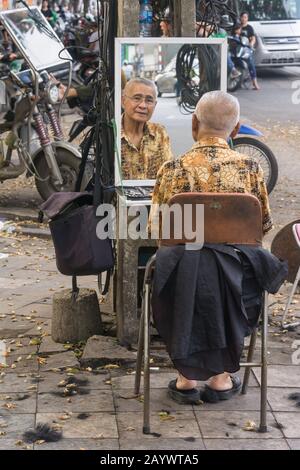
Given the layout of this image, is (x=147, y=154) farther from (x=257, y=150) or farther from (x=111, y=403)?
(x=257, y=150)

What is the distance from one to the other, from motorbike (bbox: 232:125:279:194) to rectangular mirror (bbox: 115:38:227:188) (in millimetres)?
4111

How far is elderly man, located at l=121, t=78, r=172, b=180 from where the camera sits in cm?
564

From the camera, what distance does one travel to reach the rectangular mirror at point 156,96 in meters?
5.58

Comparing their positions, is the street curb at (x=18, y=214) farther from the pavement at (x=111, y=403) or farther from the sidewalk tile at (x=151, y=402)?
the sidewalk tile at (x=151, y=402)

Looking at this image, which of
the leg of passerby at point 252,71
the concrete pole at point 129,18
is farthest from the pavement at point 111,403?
the leg of passerby at point 252,71

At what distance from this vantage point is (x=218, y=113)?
460 cm

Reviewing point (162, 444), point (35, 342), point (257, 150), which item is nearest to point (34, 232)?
point (257, 150)

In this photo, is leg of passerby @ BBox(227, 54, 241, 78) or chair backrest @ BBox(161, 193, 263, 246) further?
leg of passerby @ BBox(227, 54, 241, 78)

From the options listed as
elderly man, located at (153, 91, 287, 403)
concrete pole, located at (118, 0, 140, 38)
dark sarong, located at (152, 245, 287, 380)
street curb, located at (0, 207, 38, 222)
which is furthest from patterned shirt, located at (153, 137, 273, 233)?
street curb, located at (0, 207, 38, 222)

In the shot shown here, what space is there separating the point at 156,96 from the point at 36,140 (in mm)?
4220

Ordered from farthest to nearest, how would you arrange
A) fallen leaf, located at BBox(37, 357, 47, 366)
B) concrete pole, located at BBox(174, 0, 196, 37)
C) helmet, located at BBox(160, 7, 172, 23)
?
1. helmet, located at BBox(160, 7, 172, 23)
2. concrete pole, located at BBox(174, 0, 196, 37)
3. fallen leaf, located at BBox(37, 357, 47, 366)

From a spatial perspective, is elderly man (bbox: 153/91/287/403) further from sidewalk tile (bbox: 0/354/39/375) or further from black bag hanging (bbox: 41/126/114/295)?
sidewalk tile (bbox: 0/354/39/375)

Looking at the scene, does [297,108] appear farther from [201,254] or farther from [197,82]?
[201,254]

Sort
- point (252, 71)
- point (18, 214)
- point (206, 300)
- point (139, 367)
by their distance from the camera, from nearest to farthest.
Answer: point (206, 300) → point (139, 367) → point (18, 214) → point (252, 71)
